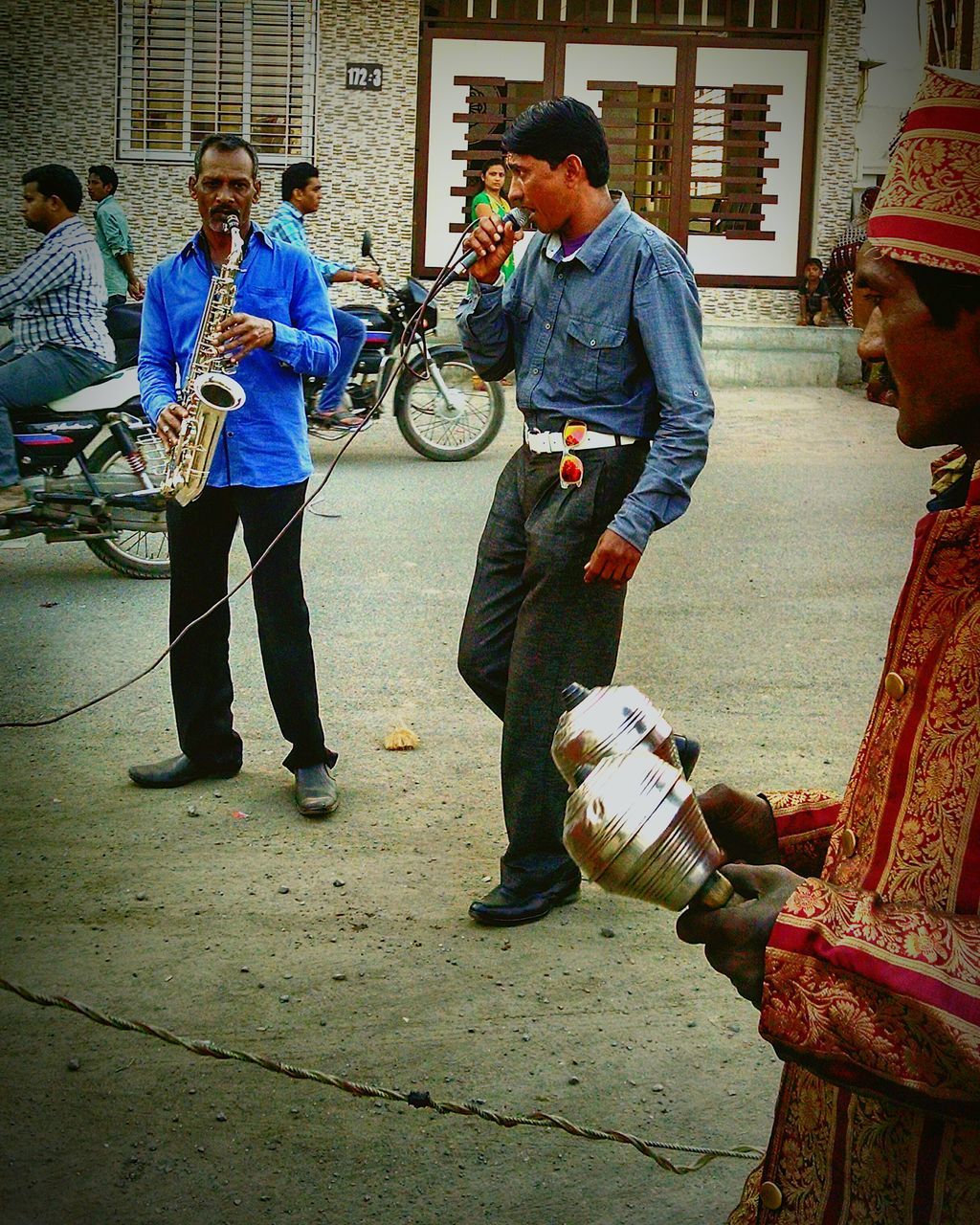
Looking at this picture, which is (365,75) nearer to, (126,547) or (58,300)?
(58,300)

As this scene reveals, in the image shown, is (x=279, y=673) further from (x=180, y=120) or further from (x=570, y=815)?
(x=180, y=120)

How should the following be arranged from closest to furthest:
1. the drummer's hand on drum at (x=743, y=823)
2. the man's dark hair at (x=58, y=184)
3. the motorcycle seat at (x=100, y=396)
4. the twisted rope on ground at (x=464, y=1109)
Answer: the drummer's hand on drum at (x=743, y=823), the twisted rope on ground at (x=464, y=1109), the motorcycle seat at (x=100, y=396), the man's dark hair at (x=58, y=184)

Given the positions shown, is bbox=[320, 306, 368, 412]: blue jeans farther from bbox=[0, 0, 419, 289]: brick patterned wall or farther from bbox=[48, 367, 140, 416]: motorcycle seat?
bbox=[0, 0, 419, 289]: brick patterned wall

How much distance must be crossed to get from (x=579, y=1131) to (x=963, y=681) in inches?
68.0

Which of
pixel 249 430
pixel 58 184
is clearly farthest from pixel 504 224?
pixel 58 184

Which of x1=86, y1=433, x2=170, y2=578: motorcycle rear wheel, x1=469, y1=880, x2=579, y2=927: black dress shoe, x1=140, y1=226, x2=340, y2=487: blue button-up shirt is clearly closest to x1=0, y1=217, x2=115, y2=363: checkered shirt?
x1=86, y1=433, x2=170, y2=578: motorcycle rear wheel

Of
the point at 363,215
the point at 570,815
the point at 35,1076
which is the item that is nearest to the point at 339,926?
the point at 35,1076

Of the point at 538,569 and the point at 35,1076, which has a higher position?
the point at 538,569

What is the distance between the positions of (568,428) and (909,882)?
2.70 metres

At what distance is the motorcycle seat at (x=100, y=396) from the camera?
26.1ft

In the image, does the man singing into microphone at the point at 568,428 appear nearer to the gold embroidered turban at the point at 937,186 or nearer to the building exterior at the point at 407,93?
the gold embroidered turban at the point at 937,186

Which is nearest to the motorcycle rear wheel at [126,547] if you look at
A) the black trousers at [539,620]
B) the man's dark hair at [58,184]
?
the man's dark hair at [58,184]

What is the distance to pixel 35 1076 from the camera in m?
3.39

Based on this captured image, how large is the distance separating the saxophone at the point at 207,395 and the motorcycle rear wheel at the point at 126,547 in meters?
3.24
